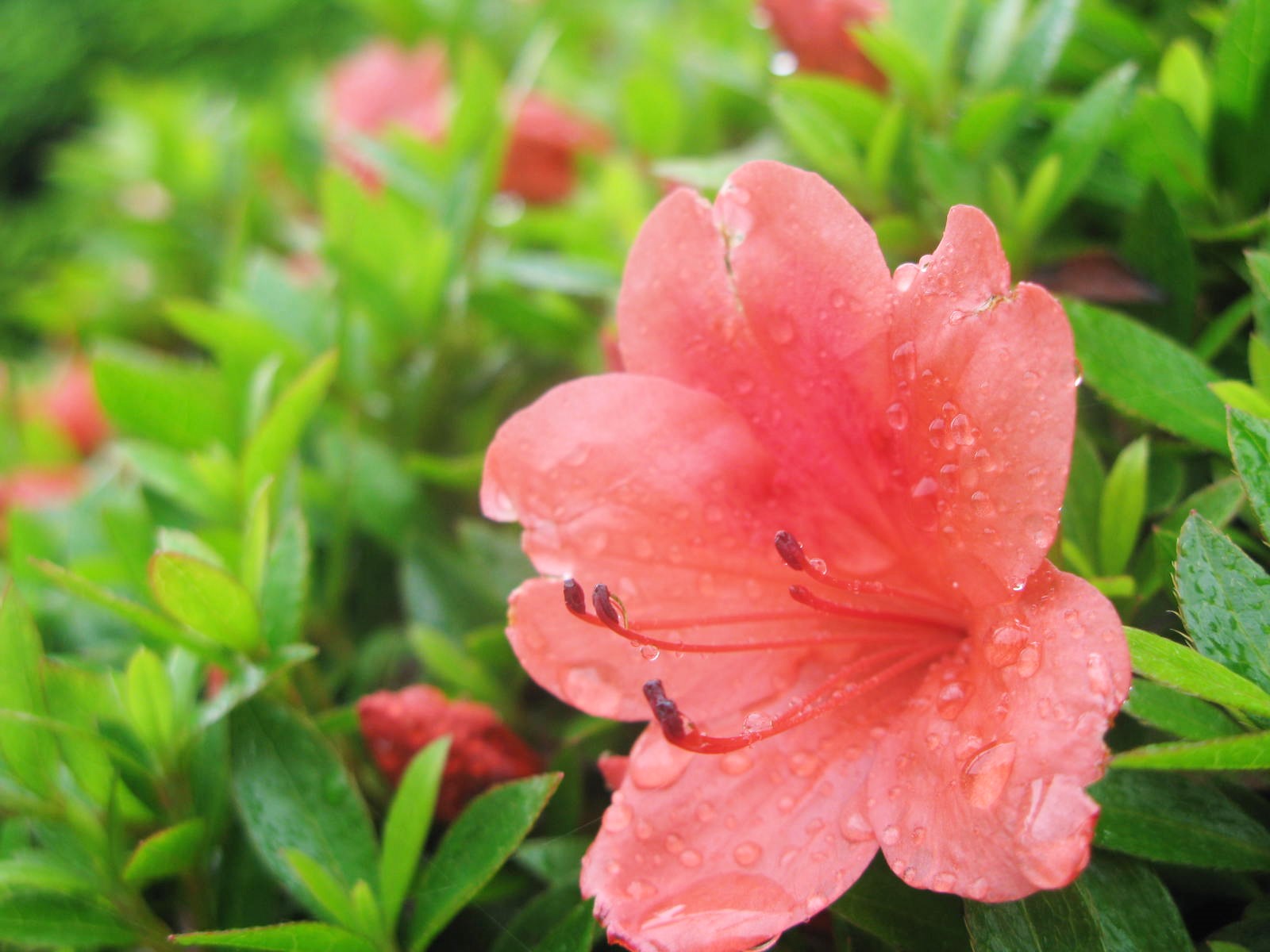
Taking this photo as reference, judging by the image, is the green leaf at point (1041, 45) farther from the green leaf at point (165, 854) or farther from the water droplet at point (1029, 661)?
the green leaf at point (165, 854)

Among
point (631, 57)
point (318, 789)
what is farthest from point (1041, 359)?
point (631, 57)

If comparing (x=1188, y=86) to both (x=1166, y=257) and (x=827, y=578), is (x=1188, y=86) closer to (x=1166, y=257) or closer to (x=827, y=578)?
(x=1166, y=257)

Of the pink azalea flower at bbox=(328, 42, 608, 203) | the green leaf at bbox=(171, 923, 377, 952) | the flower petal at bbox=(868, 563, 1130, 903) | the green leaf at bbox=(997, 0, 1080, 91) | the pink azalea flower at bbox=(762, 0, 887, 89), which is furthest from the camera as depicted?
the pink azalea flower at bbox=(328, 42, 608, 203)

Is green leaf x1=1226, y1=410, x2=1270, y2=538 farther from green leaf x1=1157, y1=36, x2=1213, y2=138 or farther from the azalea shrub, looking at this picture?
green leaf x1=1157, y1=36, x2=1213, y2=138

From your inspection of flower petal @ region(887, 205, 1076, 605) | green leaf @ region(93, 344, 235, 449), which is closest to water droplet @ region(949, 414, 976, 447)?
flower petal @ region(887, 205, 1076, 605)

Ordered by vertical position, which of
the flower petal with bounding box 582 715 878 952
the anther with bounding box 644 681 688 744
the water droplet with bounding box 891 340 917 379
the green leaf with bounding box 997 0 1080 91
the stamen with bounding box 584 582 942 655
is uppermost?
the green leaf with bounding box 997 0 1080 91

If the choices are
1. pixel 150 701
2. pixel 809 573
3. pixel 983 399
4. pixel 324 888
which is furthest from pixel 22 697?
pixel 983 399
